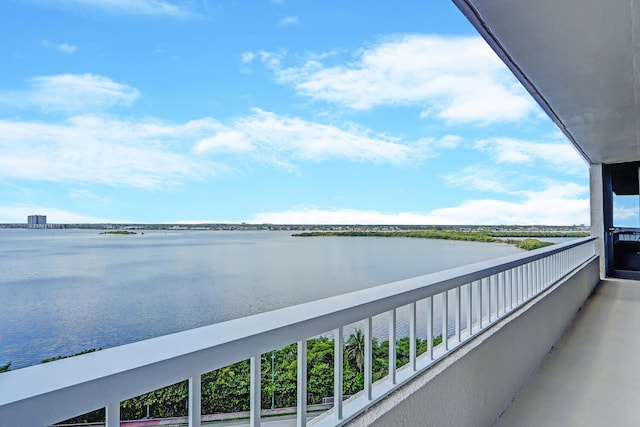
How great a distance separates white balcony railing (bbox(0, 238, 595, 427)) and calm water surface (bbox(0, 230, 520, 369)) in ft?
1.79

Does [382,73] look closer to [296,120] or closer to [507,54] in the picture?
[296,120]

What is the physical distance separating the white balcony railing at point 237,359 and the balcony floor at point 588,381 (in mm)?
802

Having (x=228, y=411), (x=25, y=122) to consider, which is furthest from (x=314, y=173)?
(x=228, y=411)

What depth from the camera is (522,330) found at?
219 centimetres

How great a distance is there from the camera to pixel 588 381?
2.35 meters

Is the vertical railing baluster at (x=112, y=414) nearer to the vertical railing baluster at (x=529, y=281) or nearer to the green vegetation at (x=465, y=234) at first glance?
the vertical railing baluster at (x=529, y=281)

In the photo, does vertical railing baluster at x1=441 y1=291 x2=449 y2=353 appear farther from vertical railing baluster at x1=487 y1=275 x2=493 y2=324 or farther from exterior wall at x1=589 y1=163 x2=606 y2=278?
exterior wall at x1=589 y1=163 x2=606 y2=278

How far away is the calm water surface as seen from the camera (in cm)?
189

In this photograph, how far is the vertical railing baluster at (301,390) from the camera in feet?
2.69

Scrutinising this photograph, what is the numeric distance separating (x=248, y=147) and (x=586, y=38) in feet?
25.0

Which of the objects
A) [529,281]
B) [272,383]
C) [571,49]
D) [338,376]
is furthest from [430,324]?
[571,49]

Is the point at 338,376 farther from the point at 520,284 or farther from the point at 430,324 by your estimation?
the point at 520,284

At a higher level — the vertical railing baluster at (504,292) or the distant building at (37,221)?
the distant building at (37,221)

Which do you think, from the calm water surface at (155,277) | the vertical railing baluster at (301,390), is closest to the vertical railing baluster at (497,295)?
the calm water surface at (155,277)
